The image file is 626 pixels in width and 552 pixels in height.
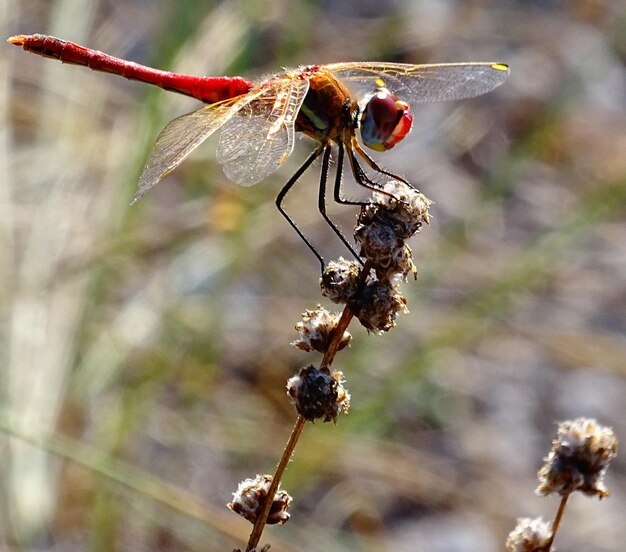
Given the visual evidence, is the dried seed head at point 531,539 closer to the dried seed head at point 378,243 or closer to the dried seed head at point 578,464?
the dried seed head at point 578,464

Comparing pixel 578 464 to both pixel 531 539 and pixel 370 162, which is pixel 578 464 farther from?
pixel 370 162

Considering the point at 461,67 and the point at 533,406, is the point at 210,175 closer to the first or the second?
the point at 461,67

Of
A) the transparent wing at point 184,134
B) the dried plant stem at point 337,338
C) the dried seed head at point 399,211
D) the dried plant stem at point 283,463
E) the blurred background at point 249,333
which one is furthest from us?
the blurred background at point 249,333

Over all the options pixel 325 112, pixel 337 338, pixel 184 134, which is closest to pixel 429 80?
pixel 325 112

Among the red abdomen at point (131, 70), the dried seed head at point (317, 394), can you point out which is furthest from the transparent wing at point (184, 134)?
the dried seed head at point (317, 394)

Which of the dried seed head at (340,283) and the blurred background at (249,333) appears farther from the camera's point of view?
the blurred background at (249,333)
